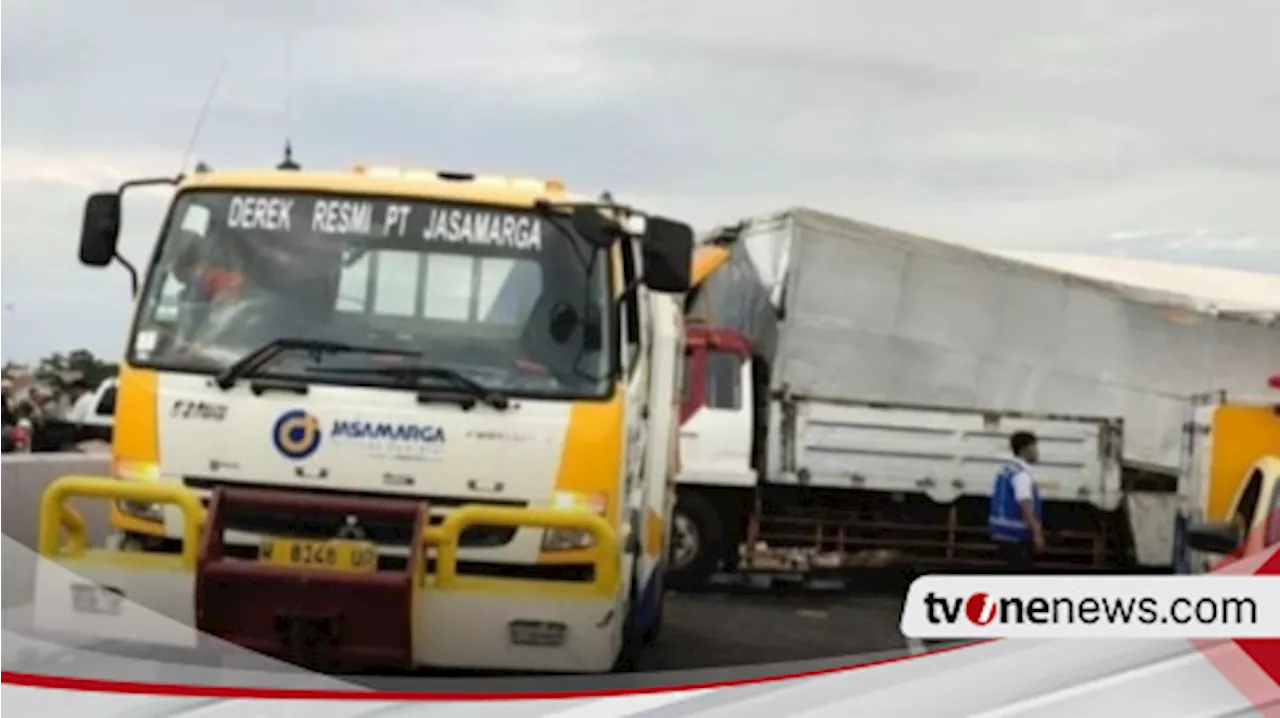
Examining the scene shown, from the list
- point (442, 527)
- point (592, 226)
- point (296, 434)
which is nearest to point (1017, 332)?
point (592, 226)

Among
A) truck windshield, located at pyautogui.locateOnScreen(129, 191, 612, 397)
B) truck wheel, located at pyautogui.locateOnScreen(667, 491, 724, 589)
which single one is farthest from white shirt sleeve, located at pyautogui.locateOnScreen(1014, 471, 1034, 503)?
truck windshield, located at pyautogui.locateOnScreen(129, 191, 612, 397)

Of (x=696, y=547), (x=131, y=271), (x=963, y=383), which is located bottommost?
(x=696, y=547)

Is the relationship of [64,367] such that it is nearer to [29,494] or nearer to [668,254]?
[29,494]

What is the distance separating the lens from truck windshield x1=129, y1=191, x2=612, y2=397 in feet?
13.7

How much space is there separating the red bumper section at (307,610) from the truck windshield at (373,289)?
19.6 inches

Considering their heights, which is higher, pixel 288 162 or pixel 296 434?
pixel 288 162

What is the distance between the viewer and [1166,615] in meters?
3.46

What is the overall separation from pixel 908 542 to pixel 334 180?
4.32 feet

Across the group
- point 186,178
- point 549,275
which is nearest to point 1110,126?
point 549,275

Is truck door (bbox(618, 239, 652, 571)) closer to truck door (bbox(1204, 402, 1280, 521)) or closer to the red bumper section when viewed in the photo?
the red bumper section

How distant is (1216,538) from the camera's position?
11.5 ft

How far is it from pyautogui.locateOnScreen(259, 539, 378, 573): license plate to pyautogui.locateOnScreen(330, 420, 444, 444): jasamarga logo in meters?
0.32

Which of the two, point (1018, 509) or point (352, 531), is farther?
point (352, 531)

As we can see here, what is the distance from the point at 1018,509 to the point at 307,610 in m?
1.27
